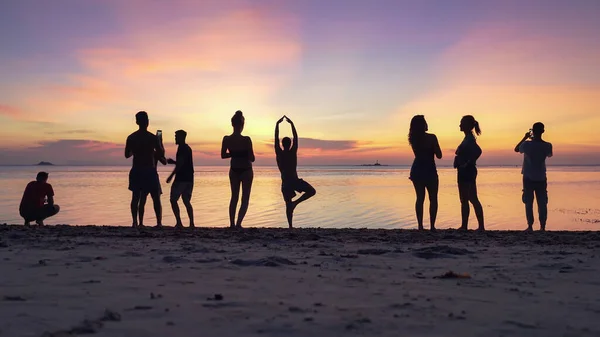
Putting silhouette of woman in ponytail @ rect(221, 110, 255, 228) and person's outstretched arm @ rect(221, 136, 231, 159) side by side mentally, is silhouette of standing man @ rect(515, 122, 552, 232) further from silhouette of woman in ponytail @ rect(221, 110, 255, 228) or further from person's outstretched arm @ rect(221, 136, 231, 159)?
person's outstretched arm @ rect(221, 136, 231, 159)

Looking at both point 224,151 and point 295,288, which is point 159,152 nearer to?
point 224,151

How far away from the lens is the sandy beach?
337cm

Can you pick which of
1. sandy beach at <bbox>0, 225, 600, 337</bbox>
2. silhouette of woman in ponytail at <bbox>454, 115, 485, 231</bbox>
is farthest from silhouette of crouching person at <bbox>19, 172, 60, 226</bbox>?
silhouette of woman in ponytail at <bbox>454, 115, 485, 231</bbox>

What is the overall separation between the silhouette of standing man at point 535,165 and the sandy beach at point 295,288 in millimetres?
2621

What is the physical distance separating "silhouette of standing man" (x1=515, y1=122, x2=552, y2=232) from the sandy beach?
2.62 metres

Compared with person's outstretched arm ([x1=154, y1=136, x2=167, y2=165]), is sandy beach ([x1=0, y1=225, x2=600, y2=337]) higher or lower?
lower

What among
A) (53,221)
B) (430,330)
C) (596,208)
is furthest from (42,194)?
(596,208)

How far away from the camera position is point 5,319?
3.42 m

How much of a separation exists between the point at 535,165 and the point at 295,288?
7314 millimetres

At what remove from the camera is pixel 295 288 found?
4.46m

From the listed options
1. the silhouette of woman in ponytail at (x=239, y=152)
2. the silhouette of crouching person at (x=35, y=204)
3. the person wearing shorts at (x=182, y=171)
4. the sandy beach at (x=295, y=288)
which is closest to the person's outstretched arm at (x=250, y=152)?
the silhouette of woman in ponytail at (x=239, y=152)

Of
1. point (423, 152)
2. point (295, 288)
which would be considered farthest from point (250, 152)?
point (295, 288)

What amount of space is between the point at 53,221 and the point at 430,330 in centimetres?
1450

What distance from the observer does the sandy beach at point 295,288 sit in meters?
3.37
